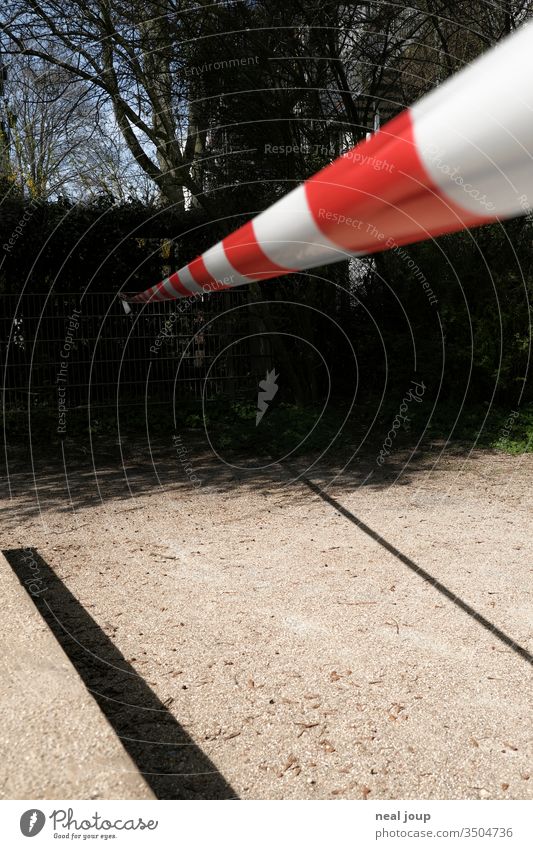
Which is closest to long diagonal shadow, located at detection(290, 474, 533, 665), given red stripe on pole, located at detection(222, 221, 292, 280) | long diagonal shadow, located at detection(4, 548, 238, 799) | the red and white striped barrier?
long diagonal shadow, located at detection(4, 548, 238, 799)

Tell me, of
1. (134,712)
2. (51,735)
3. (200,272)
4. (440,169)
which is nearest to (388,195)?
(440,169)

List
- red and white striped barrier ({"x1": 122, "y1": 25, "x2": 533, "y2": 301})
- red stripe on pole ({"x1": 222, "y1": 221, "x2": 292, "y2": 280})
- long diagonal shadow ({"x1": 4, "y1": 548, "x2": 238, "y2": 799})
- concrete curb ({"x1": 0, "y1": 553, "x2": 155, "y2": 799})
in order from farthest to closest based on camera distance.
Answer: long diagonal shadow ({"x1": 4, "y1": 548, "x2": 238, "y2": 799}), red stripe on pole ({"x1": 222, "y1": 221, "x2": 292, "y2": 280}), concrete curb ({"x1": 0, "y1": 553, "x2": 155, "y2": 799}), red and white striped barrier ({"x1": 122, "y1": 25, "x2": 533, "y2": 301})

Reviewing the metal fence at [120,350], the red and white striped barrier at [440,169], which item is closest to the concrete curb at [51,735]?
the red and white striped barrier at [440,169]

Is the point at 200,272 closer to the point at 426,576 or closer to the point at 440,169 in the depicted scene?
the point at 426,576

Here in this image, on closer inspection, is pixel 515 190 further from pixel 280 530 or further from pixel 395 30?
pixel 395 30

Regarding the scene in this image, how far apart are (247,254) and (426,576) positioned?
8.81 ft

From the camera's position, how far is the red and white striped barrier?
74cm

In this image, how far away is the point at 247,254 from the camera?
2373 millimetres

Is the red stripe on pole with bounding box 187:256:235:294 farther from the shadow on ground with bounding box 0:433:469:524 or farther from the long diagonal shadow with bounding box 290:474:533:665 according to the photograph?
the shadow on ground with bounding box 0:433:469:524

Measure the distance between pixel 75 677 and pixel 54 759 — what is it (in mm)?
511

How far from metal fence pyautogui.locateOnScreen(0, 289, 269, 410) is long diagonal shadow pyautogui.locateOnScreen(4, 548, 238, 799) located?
5.97m

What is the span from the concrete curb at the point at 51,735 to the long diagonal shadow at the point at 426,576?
6.42ft

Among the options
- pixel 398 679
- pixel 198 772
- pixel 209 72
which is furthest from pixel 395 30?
pixel 198 772

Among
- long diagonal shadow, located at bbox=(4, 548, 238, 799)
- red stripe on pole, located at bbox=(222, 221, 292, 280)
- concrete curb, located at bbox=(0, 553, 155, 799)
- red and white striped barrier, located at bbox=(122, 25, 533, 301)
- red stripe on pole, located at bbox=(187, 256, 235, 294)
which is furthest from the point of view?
red stripe on pole, located at bbox=(187, 256, 235, 294)
